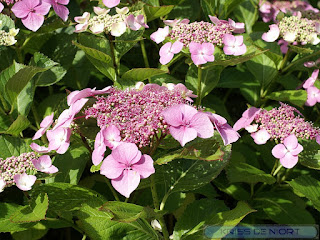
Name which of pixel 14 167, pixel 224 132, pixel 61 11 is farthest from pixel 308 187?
pixel 61 11

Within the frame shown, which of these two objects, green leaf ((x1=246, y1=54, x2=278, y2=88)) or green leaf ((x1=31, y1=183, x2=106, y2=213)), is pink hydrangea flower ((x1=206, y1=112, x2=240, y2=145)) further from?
green leaf ((x1=246, y1=54, x2=278, y2=88))

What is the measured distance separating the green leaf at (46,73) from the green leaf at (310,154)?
0.91 meters

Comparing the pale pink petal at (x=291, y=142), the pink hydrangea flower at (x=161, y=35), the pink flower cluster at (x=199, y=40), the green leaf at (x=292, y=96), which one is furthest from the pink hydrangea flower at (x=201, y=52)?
the green leaf at (x=292, y=96)

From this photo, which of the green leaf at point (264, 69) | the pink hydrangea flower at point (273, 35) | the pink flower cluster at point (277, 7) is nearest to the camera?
the pink hydrangea flower at point (273, 35)

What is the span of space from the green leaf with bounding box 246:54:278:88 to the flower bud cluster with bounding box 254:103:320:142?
30 centimetres

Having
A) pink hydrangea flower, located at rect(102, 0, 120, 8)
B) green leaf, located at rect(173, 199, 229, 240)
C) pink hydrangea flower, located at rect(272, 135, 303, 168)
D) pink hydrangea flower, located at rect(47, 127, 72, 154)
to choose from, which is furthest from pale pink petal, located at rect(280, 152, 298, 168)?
pink hydrangea flower, located at rect(102, 0, 120, 8)

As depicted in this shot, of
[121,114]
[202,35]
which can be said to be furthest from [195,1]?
[121,114]

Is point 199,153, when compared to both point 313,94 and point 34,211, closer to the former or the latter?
point 34,211

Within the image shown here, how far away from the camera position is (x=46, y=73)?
65.9 inches

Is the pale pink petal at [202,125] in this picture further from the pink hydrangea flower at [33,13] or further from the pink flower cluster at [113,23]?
the pink hydrangea flower at [33,13]

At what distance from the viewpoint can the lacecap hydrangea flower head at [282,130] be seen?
54.6 inches

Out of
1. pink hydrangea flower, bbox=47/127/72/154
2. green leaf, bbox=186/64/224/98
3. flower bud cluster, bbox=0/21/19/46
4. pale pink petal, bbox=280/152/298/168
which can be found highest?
flower bud cluster, bbox=0/21/19/46

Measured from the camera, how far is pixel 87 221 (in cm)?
125

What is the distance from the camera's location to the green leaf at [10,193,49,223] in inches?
47.3
